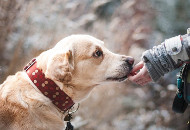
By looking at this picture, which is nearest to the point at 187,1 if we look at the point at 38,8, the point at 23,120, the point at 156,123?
the point at 156,123

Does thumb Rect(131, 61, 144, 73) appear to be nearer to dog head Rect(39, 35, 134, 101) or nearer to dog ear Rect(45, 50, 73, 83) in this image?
dog head Rect(39, 35, 134, 101)

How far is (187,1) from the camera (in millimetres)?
2688

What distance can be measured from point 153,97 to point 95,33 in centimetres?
113

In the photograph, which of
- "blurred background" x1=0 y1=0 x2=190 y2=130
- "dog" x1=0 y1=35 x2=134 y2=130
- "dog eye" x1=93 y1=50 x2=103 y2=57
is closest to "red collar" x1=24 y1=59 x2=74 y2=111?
"dog" x1=0 y1=35 x2=134 y2=130

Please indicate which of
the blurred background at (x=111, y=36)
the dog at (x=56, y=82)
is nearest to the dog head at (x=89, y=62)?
the dog at (x=56, y=82)

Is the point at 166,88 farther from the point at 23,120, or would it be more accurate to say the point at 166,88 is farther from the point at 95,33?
the point at 23,120

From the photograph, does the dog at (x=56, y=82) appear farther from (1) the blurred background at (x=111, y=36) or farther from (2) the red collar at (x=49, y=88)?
(1) the blurred background at (x=111, y=36)

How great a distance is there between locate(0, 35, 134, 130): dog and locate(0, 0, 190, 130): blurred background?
138 cm

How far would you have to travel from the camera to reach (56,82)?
1373 mm

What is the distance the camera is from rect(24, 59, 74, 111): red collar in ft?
4.47

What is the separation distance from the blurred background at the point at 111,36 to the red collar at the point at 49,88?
1598 mm

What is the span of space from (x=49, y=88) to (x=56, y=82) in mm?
55

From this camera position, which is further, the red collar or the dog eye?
the dog eye

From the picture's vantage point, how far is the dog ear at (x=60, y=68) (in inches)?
52.2
